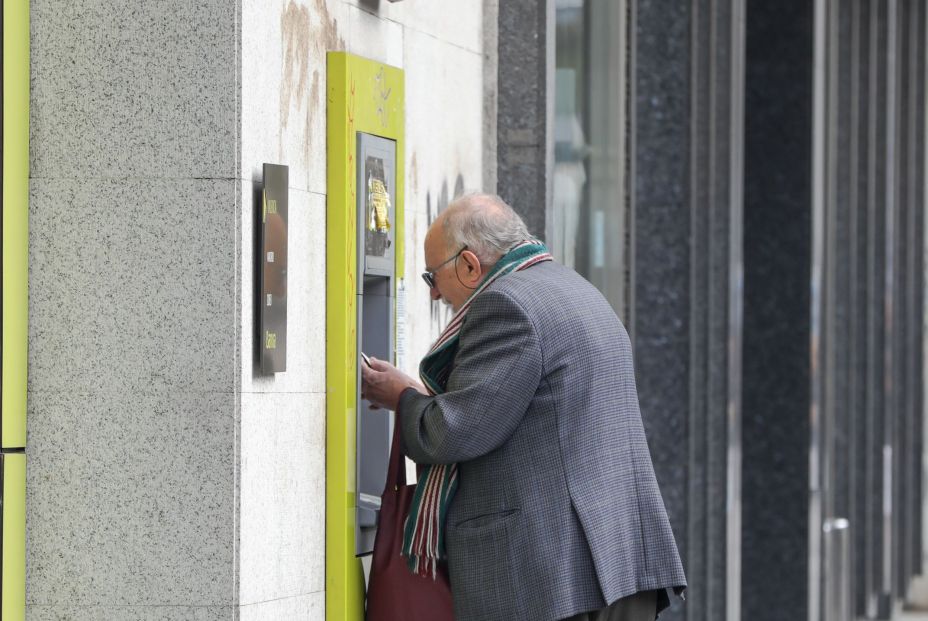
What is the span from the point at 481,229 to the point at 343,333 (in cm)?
52

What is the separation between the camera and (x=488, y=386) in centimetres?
372

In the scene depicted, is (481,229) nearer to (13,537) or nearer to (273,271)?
(273,271)

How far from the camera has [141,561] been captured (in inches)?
148

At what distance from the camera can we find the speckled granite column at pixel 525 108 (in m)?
5.60

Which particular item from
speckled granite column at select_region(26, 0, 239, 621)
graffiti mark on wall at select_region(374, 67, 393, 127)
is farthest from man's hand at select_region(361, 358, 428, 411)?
graffiti mark on wall at select_region(374, 67, 393, 127)

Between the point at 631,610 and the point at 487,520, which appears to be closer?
the point at 487,520

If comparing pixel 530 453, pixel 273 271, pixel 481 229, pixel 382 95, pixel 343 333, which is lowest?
pixel 530 453

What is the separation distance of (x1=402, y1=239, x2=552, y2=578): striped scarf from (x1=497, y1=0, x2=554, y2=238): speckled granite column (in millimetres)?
1680

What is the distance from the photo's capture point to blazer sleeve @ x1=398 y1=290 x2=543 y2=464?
373 cm

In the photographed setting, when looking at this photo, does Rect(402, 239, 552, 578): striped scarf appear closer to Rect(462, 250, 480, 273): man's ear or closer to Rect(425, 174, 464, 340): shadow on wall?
Rect(462, 250, 480, 273): man's ear

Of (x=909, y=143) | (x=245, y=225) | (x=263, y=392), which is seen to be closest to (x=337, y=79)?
(x=245, y=225)

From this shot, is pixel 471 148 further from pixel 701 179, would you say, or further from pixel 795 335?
pixel 795 335

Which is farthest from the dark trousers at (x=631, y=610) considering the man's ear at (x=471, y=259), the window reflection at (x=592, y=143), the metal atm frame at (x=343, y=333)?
the window reflection at (x=592, y=143)

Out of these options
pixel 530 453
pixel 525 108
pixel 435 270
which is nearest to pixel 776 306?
pixel 525 108
